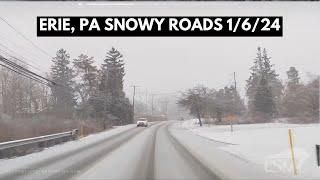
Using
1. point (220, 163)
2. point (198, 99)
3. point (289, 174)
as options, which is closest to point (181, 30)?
point (289, 174)

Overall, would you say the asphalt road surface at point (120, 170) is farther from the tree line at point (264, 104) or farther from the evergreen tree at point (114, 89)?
the evergreen tree at point (114, 89)

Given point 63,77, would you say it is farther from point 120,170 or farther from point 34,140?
point 120,170

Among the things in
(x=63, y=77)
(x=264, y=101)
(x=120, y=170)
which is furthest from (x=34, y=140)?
(x=264, y=101)

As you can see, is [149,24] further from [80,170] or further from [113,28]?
[80,170]

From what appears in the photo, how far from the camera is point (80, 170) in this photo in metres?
13.8

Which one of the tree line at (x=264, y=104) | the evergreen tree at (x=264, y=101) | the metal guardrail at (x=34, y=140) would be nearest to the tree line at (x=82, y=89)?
the tree line at (x=264, y=104)

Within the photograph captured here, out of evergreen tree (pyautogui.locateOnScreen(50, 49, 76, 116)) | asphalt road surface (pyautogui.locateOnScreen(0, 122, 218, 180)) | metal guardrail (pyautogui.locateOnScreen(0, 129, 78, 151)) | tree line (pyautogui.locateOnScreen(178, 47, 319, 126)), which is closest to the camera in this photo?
asphalt road surface (pyautogui.locateOnScreen(0, 122, 218, 180))

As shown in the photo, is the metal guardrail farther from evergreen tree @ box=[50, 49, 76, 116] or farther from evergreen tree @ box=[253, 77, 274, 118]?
evergreen tree @ box=[253, 77, 274, 118]

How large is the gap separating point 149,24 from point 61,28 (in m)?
2.49

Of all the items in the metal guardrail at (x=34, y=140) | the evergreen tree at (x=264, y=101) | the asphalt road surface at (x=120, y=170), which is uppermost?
the evergreen tree at (x=264, y=101)

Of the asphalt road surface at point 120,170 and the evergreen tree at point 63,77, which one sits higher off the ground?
the evergreen tree at point 63,77

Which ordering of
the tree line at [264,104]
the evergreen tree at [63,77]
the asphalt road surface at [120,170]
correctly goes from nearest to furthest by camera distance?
the asphalt road surface at [120,170]
the tree line at [264,104]
the evergreen tree at [63,77]

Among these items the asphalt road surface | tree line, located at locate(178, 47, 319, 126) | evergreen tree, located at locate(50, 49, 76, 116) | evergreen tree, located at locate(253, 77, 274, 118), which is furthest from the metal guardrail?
evergreen tree, located at locate(253, 77, 274, 118)

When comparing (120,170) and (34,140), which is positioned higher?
(34,140)
